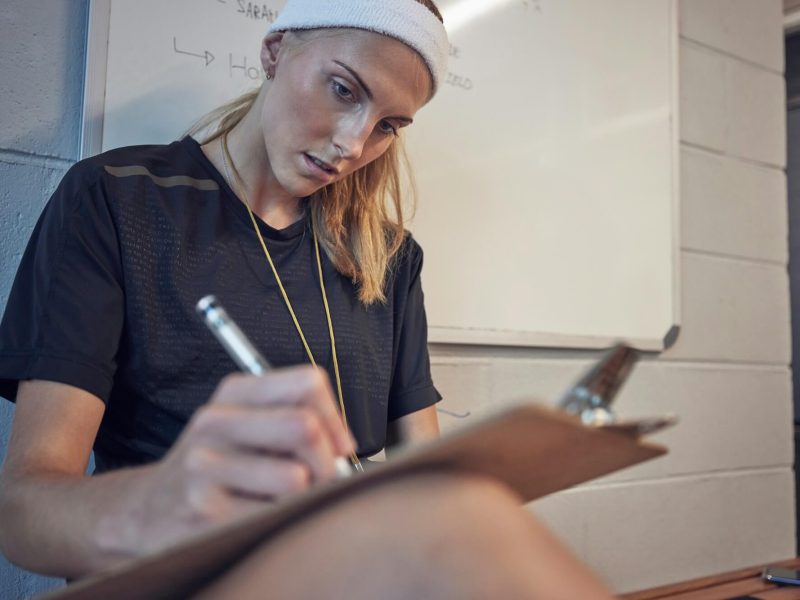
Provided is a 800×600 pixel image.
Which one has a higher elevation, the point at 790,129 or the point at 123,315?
the point at 790,129

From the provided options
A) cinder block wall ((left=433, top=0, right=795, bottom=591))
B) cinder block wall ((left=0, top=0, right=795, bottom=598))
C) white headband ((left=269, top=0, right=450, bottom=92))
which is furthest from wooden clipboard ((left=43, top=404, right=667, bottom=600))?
cinder block wall ((left=433, top=0, right=795, bottom=591))

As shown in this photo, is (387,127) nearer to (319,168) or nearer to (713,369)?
(319,168)

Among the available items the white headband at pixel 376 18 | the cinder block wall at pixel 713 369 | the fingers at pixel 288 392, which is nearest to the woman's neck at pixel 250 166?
the white headband at pixel 376 18

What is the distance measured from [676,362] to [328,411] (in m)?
1.49

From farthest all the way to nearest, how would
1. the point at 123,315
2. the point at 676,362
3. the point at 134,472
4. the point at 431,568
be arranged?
the point at 676,362 → the point at 123,315 → the point at 134,472 → the point at 431,568

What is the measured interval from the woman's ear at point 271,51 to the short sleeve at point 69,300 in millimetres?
270

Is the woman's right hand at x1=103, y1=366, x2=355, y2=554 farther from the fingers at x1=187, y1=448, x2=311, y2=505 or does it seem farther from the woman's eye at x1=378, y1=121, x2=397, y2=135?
the woman's eye at x1=378, y1=121, x2=397, y2=135

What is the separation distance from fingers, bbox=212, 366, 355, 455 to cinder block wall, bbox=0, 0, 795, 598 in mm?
959

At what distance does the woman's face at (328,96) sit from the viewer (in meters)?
0.91

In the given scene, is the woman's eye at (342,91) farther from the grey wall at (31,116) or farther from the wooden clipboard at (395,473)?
the wooden clipboard at (395,473)

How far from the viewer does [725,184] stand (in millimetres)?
1896

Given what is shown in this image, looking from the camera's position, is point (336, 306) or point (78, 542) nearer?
point (78, 542)

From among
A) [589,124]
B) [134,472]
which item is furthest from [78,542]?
[589,124]

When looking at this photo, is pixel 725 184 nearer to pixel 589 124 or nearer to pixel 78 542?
pixel 589 124
